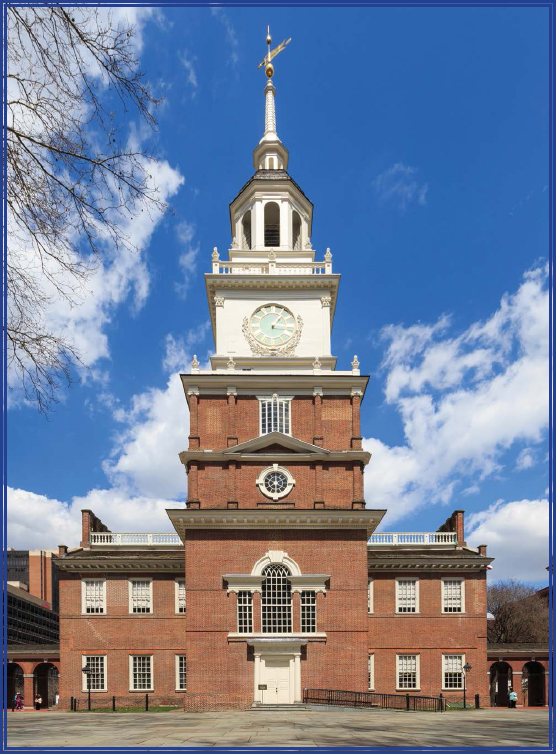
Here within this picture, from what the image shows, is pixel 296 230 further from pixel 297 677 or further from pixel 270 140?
pixel 297 677

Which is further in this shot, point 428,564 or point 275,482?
point 428,564

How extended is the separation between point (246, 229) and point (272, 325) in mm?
7750

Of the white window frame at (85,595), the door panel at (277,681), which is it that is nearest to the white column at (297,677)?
the door panel at (277,681)

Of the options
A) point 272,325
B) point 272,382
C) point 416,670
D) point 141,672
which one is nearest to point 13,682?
point 141,672

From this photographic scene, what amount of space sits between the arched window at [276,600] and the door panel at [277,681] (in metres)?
1.42

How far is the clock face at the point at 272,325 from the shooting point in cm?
4172

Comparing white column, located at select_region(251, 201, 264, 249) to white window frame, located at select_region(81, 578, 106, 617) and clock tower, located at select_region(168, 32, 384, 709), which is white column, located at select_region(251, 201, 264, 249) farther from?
white window frame, located at select_region(81, 578, 106, 617)

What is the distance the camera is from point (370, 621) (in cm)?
4647

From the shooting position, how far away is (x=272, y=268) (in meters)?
42.8

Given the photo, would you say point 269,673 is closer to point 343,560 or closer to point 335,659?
point 335,659

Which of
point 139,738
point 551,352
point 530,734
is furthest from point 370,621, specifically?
point 551,352

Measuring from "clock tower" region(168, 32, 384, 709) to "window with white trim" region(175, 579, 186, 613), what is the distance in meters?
8.42

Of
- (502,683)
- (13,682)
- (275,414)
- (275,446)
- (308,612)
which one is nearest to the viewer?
(308,612)

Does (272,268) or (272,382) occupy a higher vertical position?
(272,268)
